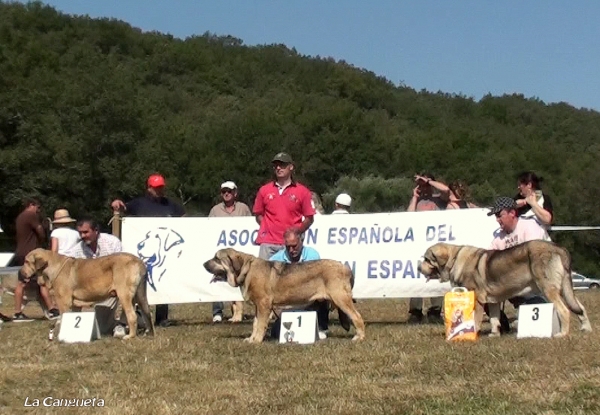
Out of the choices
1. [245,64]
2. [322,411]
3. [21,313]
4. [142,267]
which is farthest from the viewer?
[245,64]

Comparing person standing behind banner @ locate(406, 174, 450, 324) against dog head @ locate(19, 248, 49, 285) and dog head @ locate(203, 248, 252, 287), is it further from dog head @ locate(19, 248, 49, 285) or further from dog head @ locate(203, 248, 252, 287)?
dog head @ locate(19, 248, 49, 285)

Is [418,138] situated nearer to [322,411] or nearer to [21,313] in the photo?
[21,313]

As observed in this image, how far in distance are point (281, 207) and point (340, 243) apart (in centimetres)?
243

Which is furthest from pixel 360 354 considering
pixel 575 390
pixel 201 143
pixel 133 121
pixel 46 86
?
pixel 201 143

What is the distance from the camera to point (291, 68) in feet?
274

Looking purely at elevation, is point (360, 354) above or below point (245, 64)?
below

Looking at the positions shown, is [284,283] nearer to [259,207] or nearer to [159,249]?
[259,207]

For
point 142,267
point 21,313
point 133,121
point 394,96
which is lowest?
point 21,313

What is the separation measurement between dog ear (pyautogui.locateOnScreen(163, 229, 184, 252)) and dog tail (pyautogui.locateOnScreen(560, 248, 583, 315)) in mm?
5862

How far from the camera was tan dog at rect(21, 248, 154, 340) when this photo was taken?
33.3ft

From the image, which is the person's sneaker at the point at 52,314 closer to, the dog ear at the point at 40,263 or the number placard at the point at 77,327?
the dog ear at the point at 40,263

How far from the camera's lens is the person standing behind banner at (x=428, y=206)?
12391 mm

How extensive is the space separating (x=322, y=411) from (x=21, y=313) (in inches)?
371

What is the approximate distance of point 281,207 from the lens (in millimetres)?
10492
